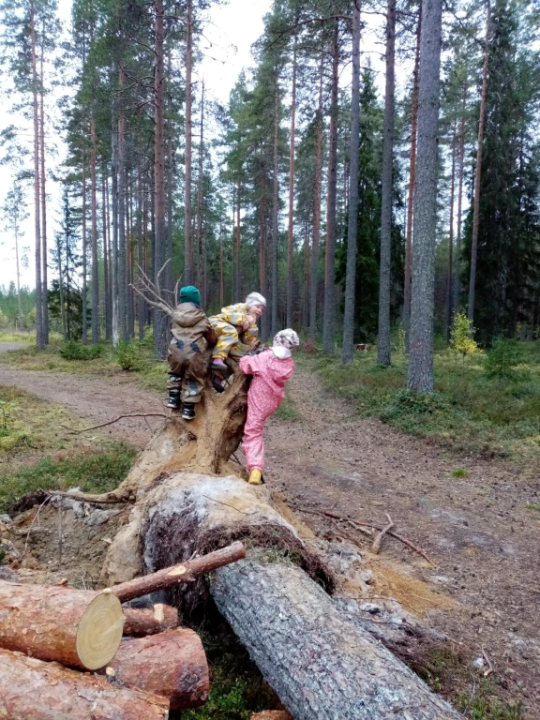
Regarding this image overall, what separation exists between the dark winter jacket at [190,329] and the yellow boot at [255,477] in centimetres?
137

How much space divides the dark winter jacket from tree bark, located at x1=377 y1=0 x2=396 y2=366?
1204cm

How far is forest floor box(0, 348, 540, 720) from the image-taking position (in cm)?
330

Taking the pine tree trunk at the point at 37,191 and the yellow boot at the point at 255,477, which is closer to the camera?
the yellow boot at the point at 255,477

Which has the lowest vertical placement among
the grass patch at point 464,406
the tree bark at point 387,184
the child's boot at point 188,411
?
the grass patch at point 464,406

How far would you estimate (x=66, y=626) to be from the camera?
6.98ft

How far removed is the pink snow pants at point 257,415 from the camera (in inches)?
187

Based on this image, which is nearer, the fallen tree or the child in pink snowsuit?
the fallen tree

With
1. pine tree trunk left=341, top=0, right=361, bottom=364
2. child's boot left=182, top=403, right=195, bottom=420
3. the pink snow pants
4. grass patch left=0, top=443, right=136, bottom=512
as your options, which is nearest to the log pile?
the pink snow pants

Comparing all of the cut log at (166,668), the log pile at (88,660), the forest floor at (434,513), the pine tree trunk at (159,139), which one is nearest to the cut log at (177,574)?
the log pile at (88,660)

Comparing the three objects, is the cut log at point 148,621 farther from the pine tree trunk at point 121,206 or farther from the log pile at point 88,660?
the pine tree trunk at point 121,206

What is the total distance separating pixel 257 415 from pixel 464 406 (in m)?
7.18

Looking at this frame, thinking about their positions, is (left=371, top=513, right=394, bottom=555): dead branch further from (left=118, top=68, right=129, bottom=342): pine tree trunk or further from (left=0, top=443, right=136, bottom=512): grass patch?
(left=118, top=68, right=129, bottom=342): pine tree trunk

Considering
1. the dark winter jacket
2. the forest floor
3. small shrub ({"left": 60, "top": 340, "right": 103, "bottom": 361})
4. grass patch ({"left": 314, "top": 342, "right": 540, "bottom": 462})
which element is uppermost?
the dark winter jacket

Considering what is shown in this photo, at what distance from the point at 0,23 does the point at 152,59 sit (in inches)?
360
